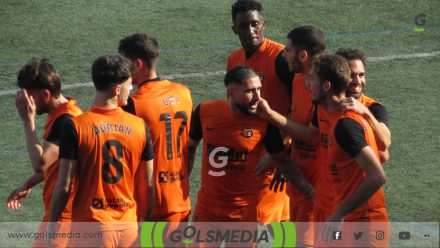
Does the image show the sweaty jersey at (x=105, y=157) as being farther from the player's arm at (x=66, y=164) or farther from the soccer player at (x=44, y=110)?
the soccer player at (x=44, y=110)

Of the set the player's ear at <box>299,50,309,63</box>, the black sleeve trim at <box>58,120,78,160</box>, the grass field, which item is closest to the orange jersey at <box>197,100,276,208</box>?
the player's ear at <box>299,50,309,63</box>

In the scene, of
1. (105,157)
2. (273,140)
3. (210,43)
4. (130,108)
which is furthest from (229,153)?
(210,43)

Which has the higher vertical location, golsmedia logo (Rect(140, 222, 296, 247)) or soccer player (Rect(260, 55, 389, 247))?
soccer player (Rect(260, 55, 389, 247))

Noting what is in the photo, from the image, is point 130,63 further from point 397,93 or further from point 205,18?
point 205,18

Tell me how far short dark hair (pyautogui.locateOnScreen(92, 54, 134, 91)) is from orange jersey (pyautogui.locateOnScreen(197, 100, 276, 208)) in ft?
3.63

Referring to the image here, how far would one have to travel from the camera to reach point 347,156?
258 inches

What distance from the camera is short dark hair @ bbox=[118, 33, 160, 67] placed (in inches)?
293

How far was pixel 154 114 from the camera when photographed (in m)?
7.37

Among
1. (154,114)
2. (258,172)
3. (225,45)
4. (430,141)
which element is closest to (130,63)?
(154,114)

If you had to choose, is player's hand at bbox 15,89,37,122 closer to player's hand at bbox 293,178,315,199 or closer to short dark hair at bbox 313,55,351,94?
short dark hair at bbox 313,55,351,94

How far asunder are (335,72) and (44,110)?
2.24 metres

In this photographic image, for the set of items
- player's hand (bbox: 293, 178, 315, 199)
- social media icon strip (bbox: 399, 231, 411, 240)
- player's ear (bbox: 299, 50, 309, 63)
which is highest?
player's ear (bbox: 299, 50, 309, 63)

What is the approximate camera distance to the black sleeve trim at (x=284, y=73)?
8.41m

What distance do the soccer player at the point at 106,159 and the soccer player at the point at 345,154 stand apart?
1353mm
